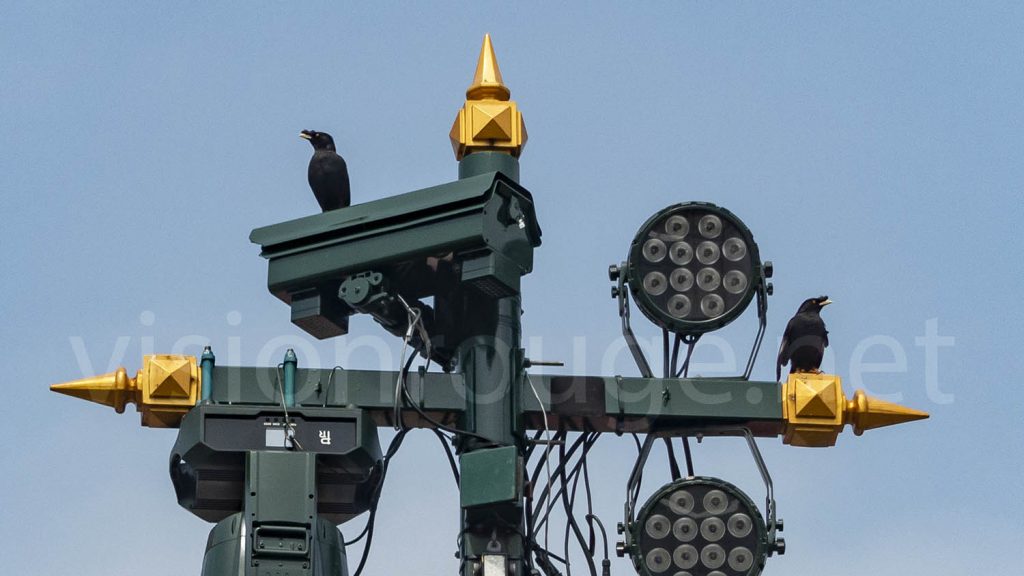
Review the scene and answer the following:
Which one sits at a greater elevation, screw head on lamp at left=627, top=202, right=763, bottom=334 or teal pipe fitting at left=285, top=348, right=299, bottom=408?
screw head on lamp at left=627, top=202, right=763, bottom=334

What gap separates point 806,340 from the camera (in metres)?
12.5

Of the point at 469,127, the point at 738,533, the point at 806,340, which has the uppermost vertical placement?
the point at 469,127

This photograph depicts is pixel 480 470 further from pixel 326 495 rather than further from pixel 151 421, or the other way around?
pixel 151 421

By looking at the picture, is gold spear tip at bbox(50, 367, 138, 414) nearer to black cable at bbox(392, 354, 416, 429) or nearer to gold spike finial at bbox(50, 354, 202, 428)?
gold spike finial at bbox(50, 354, 202, 428)

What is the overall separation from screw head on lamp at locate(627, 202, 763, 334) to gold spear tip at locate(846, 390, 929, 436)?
75 cm

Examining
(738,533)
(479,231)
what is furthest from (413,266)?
(738,533)

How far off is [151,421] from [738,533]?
292cm

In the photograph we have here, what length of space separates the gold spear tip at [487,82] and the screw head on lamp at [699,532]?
92.5 inches

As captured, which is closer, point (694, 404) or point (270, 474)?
point (270, 474)

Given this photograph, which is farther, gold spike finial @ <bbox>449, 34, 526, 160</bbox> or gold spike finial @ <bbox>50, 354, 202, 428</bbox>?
gold spike finial @ <bbox>449, 34, 526, 160</bbox>

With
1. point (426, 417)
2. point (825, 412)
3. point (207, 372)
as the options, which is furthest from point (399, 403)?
point (825, 412)

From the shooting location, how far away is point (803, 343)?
12.5 m

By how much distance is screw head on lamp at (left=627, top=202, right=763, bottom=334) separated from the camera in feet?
39.9

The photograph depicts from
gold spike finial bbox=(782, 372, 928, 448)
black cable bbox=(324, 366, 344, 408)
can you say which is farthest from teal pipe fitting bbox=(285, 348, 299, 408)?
gold spike finial bbox=(782, 372, 928, 448)
